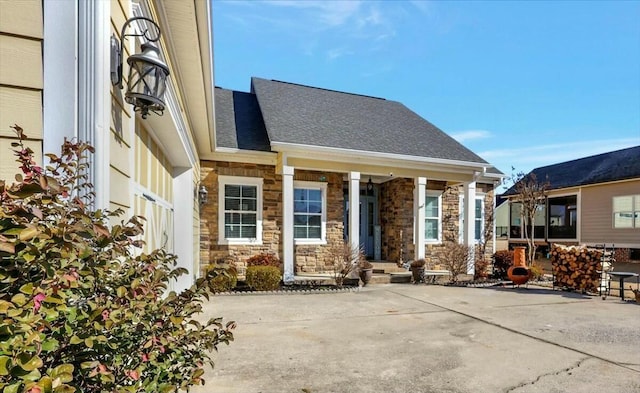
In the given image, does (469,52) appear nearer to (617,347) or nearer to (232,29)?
(232,29)

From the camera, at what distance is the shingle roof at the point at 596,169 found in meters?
15.3

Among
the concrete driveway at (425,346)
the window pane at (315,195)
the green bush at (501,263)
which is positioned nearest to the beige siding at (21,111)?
the concrete driveway at (425,346)

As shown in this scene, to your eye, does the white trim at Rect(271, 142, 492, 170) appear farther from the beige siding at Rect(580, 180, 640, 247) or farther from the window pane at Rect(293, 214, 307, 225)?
the beige siding at Rect(580, 180, 640, 247)

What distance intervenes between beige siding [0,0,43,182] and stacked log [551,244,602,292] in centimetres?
1019

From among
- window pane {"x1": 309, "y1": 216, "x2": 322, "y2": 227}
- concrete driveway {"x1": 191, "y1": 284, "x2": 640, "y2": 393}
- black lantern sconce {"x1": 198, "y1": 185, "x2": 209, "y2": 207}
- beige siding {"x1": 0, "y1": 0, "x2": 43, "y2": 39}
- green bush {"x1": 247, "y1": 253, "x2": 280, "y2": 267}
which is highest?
beige siding {"x1": 0, "y1": 0, "x2": 43, "y2": 39}

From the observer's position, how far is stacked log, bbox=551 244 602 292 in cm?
795

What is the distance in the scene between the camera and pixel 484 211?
41.1 ft

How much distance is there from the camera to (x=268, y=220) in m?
9.66

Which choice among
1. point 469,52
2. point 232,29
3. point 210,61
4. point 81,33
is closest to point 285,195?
point 232,29

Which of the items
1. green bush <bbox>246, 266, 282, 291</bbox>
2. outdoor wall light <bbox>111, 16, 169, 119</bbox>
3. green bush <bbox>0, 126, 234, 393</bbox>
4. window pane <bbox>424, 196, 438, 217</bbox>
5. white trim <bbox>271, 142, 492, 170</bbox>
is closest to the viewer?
green bush <bbox>0, 126, 234, 393</bbox>

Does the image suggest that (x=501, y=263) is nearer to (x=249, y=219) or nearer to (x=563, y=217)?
(x=249, y=219)

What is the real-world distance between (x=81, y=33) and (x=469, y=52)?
11935 millimetres

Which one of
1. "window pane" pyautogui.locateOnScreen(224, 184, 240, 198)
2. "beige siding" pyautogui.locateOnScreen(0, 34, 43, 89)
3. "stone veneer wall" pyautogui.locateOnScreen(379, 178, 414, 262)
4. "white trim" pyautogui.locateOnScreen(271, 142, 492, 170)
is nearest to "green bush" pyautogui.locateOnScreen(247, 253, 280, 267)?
"window pane" pyautogui.locateOnScreen(224, 184, 240, 198)

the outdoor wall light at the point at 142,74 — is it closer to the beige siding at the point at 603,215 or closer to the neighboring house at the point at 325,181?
the neighboring house at the point at 325,181
